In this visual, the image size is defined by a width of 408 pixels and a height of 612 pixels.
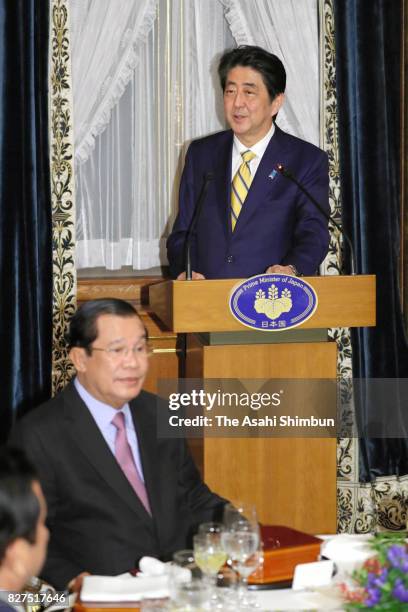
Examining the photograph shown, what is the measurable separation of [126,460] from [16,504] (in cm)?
105

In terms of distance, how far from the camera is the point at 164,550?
8.87ft

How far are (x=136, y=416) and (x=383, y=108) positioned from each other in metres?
3.24

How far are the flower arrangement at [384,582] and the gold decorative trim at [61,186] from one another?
11.6 feet

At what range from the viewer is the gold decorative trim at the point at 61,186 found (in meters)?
5.23

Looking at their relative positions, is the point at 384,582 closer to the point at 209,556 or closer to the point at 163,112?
the point at 209,556

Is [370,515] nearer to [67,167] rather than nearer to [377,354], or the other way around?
[377,354]

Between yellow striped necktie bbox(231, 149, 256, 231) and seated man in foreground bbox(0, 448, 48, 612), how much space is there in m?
2.69

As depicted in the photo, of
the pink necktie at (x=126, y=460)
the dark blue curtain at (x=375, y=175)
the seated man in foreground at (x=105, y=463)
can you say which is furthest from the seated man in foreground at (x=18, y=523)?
the dark blue curtain at (x=375, y=175)

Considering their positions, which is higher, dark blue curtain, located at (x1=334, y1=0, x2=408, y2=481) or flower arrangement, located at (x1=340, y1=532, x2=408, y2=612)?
dark blue curtain, located at (x1=334, y1=0, x2=408, y2=481)

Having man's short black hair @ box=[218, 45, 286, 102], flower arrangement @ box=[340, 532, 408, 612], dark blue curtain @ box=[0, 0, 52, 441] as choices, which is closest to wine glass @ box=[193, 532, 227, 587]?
flower arrangement @ box=[340, 532, 408, 612]

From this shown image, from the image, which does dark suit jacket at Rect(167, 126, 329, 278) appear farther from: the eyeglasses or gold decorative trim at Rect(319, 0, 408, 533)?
the eyeglasses

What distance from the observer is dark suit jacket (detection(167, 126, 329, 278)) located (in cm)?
420

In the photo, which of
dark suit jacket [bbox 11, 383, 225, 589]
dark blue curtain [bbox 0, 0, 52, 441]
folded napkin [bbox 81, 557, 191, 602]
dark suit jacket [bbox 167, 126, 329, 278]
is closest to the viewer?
folded napkin [bbox 81, 557, 191, 602]

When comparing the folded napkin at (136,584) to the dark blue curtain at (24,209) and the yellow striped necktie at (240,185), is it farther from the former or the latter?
the dark blue curtain at (24,209)
